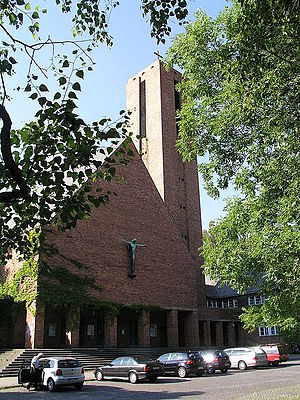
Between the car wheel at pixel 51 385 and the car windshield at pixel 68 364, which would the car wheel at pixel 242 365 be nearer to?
the car windshield at pixel 68 364

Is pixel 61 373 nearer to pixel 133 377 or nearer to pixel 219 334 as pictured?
pixel 133 377

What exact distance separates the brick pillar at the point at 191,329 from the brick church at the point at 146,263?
8 cm

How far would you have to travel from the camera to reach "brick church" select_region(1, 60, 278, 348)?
28.2m

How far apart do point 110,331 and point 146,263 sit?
6.29 meters

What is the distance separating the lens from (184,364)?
66.1ft

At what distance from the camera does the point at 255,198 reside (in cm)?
1132

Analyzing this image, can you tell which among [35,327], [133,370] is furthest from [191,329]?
[133,370]

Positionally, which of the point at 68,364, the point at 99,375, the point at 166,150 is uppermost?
the point at 166,150

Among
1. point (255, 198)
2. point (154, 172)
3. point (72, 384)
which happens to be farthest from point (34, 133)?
point (154, 172)

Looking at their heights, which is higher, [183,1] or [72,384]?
[183,1]

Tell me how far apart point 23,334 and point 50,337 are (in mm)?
1764

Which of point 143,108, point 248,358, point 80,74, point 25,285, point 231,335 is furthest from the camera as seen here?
point 143,108

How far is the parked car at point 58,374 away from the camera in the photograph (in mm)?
15680

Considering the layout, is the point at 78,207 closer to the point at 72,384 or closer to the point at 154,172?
the point at 72,384
